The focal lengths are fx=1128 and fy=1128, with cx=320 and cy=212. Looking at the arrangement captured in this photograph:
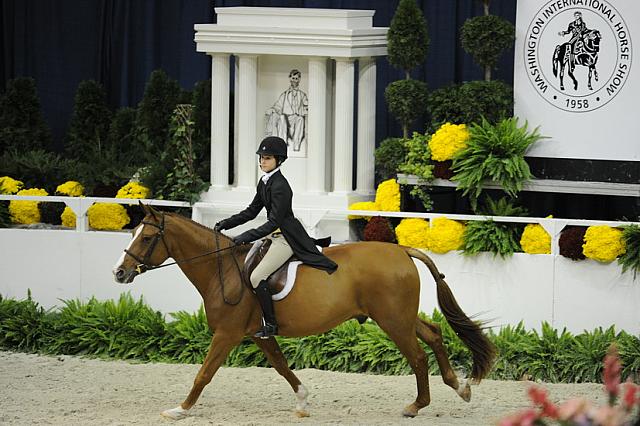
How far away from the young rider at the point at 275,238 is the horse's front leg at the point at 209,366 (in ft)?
0.73

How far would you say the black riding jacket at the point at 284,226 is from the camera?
6.95 m

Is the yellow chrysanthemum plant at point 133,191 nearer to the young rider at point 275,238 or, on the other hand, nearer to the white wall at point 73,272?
the white wall at point 73,272

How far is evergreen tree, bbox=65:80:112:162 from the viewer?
11.8 meters

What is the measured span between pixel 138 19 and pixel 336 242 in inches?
169

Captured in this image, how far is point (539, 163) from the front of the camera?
9320mm

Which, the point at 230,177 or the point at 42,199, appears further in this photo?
the point at 230,177

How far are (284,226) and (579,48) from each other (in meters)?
3.49

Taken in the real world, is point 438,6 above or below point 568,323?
above

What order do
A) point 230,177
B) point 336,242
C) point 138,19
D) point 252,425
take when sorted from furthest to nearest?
point 138,19 < point 230,177 < point 336,242 < point 252,425

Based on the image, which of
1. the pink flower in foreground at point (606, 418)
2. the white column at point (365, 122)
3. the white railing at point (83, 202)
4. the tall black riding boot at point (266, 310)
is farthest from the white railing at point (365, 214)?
the pink flower in foreground at point (606, 418)

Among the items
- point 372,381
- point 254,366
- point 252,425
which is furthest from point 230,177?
point 252,425

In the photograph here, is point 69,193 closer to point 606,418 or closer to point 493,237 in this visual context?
point 493,237

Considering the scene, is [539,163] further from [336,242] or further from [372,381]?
[372,381]

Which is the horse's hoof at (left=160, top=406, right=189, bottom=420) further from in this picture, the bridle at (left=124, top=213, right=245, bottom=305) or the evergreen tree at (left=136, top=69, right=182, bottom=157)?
the evergreen tree at (left=136, top=69, right=182, bottom=157)
